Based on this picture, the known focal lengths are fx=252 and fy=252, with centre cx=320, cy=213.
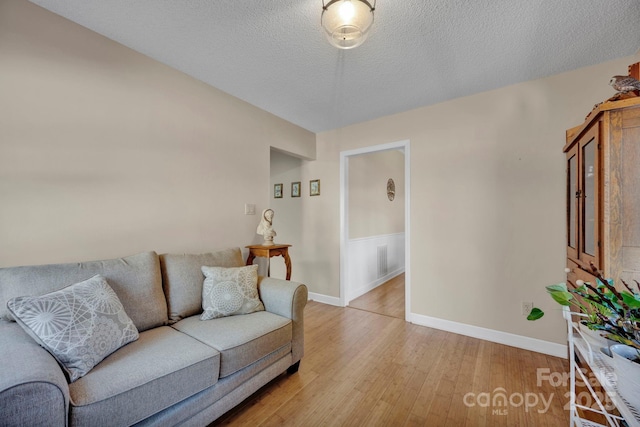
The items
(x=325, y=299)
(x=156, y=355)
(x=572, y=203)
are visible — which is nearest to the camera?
(x=156, y=355)

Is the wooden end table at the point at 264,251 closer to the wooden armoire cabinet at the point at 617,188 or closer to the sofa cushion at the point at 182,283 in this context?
the sofa cushion at the point at 182,283

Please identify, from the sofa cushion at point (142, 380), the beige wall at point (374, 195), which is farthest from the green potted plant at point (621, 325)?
the beige wall at point (374, 195)

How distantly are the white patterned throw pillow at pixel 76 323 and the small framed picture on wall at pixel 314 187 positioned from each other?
2.60 m

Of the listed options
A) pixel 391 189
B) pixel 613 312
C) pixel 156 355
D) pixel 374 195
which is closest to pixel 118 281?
pixel 156 355

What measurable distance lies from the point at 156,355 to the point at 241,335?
0.42 meters

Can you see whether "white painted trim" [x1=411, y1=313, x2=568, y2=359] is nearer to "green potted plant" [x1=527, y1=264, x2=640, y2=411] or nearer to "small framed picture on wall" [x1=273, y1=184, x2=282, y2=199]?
"green potted plant" [x1=527, y1=264, x2=640, y2=411]

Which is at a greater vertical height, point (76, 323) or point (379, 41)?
point (379, 41)

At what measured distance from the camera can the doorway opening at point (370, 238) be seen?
2930mm

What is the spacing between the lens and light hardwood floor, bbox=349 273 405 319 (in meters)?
3.17

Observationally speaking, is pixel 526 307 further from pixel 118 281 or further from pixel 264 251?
pixel 118 281

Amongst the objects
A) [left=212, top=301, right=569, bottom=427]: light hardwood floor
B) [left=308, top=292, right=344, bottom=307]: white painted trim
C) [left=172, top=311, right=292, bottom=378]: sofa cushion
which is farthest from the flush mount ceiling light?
[left=308, top=292, right=344, bottom=307]: white painted trim

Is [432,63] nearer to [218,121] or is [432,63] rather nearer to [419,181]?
[419,181]

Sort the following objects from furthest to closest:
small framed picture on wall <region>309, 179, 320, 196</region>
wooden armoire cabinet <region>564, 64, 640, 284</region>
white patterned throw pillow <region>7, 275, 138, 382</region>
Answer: small framed picture on wall <region>309, 179, 320, 196</region> < wooden armoire cabinet <region>564, 64, 640, 284</region> < white patterned throw pillow <region>7, 275, 138, 382</region>

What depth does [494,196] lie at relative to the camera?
2.40m
